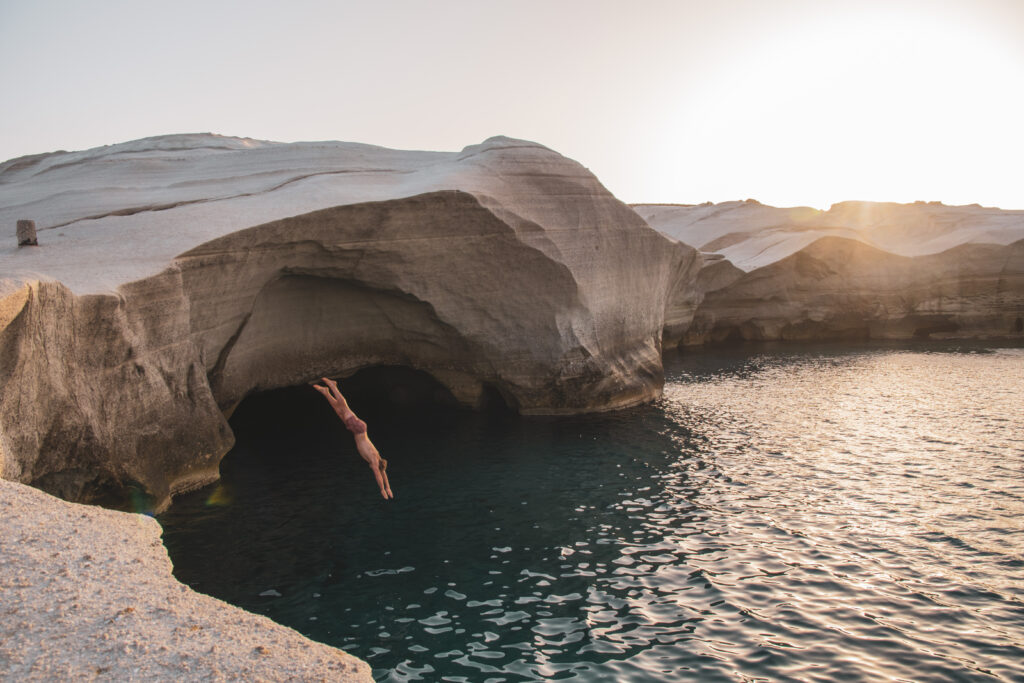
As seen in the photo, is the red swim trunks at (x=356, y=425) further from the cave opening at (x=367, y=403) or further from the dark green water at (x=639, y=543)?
the cave opening at (x=367, y=403)

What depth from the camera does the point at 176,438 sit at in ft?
54.2

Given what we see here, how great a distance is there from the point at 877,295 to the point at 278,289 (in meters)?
39.2

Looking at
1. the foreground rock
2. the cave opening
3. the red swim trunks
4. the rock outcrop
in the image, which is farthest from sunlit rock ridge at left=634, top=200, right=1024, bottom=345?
the foreground rock

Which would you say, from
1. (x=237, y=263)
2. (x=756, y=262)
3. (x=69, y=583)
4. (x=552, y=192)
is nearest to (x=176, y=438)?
(x=237, y=263)

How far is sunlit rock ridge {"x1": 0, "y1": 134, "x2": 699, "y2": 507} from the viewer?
1395 centimetres

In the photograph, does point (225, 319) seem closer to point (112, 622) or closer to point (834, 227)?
point (112, 622)

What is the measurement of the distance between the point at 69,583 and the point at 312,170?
742 inches

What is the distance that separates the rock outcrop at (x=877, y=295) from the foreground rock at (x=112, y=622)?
140 feet

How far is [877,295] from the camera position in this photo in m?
48.4

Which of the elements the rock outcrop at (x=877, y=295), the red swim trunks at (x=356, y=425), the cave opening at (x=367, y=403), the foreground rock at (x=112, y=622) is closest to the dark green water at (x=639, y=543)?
the cave opening at (x=367, y=403)

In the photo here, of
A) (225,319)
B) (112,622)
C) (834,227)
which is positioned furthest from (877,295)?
(112,622)

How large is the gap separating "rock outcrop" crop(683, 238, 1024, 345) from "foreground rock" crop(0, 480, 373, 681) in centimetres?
4257

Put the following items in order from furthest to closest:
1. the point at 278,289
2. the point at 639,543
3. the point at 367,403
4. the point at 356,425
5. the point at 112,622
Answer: the point at 367,403 → the point at 278,289 → the point at 639,543 → the point at 356,425 → the point at 112,622

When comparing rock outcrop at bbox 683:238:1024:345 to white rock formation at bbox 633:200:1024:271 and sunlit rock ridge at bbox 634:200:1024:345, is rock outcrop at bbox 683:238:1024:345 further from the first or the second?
white rock formation at bbox 633:200:1024:271
